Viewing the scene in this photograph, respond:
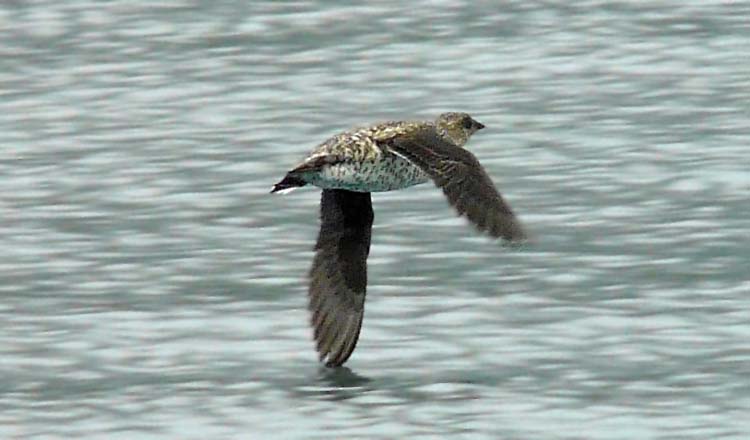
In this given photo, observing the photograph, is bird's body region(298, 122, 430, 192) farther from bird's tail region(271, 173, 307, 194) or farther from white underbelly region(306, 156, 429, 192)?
bird's tail region(271, 173, 307, 194)

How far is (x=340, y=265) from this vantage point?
18.3 metres

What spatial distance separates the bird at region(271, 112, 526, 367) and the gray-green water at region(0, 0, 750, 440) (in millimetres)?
342

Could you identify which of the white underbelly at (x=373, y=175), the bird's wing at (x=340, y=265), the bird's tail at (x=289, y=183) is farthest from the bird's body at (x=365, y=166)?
the bird's wing at (x=340, y=265)

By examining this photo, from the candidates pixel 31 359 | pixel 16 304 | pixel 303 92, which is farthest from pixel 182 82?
pixel 31 359

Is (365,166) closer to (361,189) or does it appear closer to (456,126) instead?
(361,189)

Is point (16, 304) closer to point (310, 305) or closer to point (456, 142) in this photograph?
point (310, 305)

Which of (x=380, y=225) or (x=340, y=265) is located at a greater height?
(x=340, y=265)

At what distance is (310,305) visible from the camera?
59.7 feet

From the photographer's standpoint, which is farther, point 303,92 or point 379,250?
point 303,92

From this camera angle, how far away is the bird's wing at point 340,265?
1803cm

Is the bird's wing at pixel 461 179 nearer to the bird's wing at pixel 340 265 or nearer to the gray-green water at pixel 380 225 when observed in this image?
the bird's wing at pixel 340 265

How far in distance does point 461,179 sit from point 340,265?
8.34 ft

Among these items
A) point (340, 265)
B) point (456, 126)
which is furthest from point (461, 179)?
point (340, 265)

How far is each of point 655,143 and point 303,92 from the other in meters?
4.50
